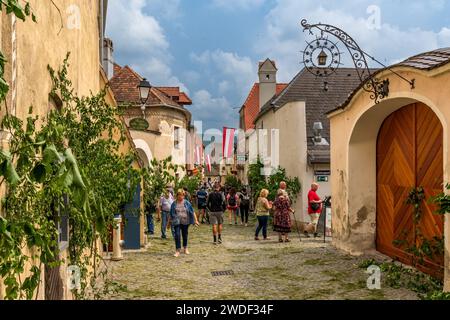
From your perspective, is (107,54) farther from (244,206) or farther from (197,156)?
(197,156)

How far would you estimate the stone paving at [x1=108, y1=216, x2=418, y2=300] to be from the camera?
7.33 metres

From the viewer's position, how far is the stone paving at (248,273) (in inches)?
289

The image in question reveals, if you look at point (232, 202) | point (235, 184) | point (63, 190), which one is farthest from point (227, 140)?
point (63, 190)

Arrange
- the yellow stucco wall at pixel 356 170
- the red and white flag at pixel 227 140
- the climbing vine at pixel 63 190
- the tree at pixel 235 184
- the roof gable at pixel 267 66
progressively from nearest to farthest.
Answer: the climbing vine at pixel 63 190 → the yellow stucco wall at pixel 356 170 → the red and white flag at pixel 227 140 → the tree at pixel 235 184 → the roof gable at pixel 267 66

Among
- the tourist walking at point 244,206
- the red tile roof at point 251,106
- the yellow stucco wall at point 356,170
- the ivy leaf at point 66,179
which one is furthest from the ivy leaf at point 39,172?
the red tile roof at point 251,106

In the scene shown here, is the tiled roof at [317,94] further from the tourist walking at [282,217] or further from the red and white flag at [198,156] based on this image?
the red and white flag at [198,156]

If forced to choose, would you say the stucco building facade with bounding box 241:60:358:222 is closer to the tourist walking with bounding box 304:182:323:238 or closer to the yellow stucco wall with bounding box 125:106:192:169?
the tourist walking with bounding box 304:182:323:238

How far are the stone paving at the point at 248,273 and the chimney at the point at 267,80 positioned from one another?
70.2 ft

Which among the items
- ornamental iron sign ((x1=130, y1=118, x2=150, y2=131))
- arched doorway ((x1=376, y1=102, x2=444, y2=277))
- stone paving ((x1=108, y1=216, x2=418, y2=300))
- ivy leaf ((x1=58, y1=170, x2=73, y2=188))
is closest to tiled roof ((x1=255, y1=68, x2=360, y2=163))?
ornamental iron sign ((x1=130, y1=118, x2=150, y2=131))

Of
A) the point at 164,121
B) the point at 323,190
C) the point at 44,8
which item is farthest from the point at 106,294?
the point at 164,121

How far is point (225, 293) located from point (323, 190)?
32.1ft

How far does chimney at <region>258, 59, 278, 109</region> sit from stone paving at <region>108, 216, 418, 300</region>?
21.4m
